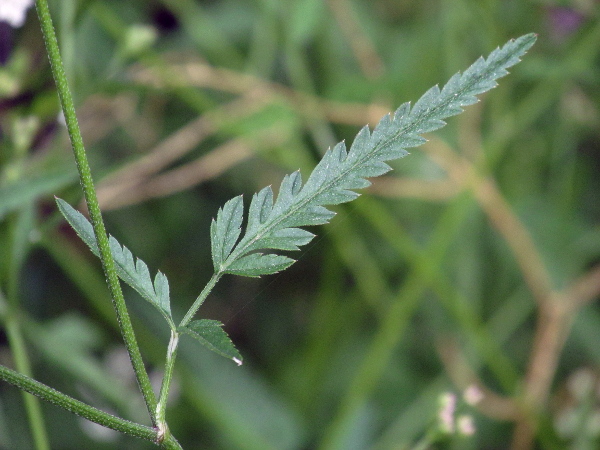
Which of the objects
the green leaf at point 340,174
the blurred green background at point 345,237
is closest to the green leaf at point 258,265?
the green leaf at point 340,174

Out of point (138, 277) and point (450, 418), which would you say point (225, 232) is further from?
point (450, 418)

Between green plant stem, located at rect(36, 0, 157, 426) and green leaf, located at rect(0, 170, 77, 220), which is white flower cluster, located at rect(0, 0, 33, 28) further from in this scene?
green plant stem, located at rect(36, 0, 157, 426)

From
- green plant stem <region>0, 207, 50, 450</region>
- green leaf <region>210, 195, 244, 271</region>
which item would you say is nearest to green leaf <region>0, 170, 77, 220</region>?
green plant stem <region>0, 207, 50, 450</region>

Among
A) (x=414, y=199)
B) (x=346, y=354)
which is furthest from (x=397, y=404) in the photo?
(x=414, y=199)

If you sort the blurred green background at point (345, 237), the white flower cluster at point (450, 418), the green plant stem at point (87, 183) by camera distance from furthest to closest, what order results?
the blurred green background at point (345, 237) → the white flower cluster at point (450, 418) → the green plant stem at point (87, 183)

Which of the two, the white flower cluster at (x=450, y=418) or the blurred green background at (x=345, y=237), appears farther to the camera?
the blurred green background at (x=345, y=237)

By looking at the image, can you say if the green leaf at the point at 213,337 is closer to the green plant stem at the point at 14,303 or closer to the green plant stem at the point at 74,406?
the green plant stem at the point at 74,406
